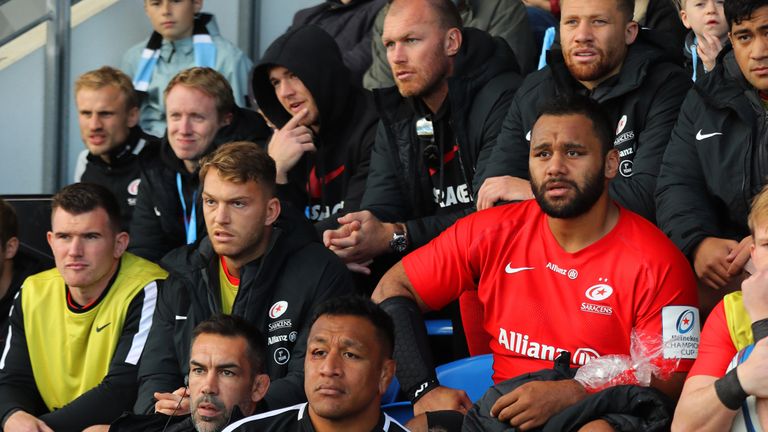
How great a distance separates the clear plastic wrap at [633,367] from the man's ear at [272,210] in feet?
4.86

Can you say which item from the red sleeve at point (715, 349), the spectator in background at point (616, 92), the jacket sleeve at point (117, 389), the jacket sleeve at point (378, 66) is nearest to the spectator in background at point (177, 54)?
the jacket sleeve at point (378, 66)

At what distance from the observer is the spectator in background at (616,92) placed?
507 cm

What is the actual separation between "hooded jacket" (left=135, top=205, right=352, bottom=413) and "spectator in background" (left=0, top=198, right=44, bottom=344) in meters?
0.96

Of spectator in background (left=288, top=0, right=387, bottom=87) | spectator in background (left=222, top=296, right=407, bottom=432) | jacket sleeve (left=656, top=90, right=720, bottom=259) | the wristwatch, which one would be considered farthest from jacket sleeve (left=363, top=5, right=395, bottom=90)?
spectator in background (left=222, top=296, right=407, bottom=432)

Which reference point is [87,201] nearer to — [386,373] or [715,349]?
[386,373]

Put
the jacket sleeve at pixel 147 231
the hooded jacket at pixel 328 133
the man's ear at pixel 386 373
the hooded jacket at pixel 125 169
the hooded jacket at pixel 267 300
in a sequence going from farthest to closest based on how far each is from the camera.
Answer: the hooded jacket at pixel 125 169, the jacket sleeve at pixel 147 231, the hooded jacket at pixel 328 133, the hooded jacket at pixel 267 300, the man's ear at pixel 386 373

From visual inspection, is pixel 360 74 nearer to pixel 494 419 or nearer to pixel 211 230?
pixel 211 230

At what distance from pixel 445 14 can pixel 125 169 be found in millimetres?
2080

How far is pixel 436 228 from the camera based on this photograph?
216 inches

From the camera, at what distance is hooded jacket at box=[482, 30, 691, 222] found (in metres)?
5.05

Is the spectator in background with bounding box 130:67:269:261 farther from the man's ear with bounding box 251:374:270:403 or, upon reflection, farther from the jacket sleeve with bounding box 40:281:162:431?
the man's ear with bounding box 251:374:270:403

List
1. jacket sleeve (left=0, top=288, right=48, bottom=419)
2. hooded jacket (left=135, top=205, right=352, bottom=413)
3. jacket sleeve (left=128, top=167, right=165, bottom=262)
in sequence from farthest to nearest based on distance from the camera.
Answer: jacket sleeve (left=128, top=167, right=165, bottom=262), jacket sleeve (left=0, top=288, right=48, bottom=419), hooded jacket (left=135, top=205, right=352, bottom=413)

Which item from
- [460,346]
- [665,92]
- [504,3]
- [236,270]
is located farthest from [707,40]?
[236,270]

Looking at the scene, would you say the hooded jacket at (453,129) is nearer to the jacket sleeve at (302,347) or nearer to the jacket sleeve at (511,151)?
the jacket sleeve at (511,151)
